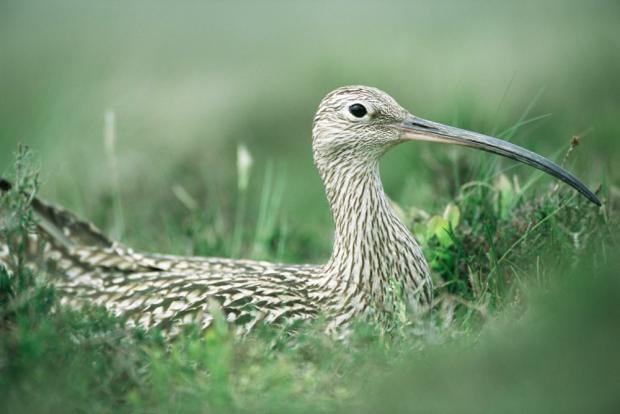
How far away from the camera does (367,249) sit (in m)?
4.97

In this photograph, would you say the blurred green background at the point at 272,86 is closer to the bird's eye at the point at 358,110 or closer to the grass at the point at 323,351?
the bird's eye at the point at 358,110

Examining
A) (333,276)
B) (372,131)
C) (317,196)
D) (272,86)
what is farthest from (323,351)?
(272,86)

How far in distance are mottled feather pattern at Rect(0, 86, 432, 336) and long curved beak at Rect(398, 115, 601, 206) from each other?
3.5 inches

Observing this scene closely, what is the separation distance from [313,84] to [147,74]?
303cm

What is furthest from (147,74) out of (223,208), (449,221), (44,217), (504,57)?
(449,221)

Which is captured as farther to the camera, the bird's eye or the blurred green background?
the blurred green background

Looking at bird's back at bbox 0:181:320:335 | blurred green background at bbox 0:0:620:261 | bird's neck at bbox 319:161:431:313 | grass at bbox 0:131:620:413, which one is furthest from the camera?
blurred green background at bbox 0:0:620:261

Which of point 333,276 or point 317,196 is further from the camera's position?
point 317,196

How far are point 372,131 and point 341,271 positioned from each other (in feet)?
2.62

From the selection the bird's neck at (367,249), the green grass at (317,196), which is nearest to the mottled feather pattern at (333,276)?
the bird's neck at (367,249)

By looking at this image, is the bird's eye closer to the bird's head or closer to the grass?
the bird's head

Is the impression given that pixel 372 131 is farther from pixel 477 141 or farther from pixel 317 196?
pixel 317 196

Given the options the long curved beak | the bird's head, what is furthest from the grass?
the bird's head

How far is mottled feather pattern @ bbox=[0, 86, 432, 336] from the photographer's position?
4766mm
